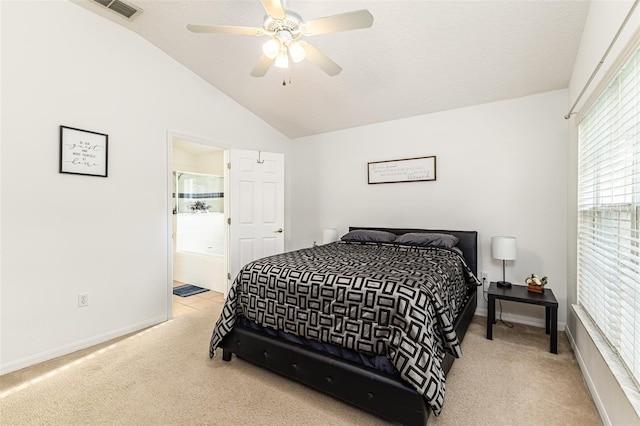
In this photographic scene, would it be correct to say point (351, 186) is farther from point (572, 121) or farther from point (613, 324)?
point (613, 324)

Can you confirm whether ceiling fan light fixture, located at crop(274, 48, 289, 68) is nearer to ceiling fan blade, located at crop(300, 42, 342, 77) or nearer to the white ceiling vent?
ceiling fan blade, located at crop(300, 42, 342, 77)

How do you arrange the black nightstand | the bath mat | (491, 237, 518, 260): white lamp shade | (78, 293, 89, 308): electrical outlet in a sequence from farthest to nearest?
Result: the bath mat, (491, 237, 518, 260): white lamp shade, (78, 293, 89, 308): electrical outlet, the black nightstand

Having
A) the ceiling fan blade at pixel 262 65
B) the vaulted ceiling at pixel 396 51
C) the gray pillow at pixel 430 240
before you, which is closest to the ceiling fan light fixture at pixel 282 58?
the ceiling fan blade at pixel 262 65

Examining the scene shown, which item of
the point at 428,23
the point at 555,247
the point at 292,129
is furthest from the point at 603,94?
the point at 292,129

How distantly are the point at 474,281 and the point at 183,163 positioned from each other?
17.3 ft

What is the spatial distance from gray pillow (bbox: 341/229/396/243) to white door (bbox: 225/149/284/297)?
1.20 metres

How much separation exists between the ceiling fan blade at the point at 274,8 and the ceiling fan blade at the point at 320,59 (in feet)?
0.84

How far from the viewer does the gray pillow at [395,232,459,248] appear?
313 centimetres

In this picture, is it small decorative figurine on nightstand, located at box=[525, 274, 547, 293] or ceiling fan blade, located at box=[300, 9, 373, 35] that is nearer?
ceiling fan blade, located at box=[300, 9, 373, 35]

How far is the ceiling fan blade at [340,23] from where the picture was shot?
1.71m

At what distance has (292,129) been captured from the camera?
4680 millimetres

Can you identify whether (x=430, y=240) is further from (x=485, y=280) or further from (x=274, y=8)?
(x=274, y=8)

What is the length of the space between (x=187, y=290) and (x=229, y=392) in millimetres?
2863

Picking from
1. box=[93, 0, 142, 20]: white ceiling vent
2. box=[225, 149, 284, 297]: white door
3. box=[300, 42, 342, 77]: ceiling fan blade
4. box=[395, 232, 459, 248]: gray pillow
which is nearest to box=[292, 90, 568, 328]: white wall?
box=[395, 232, 459, 248]: gray pillow
